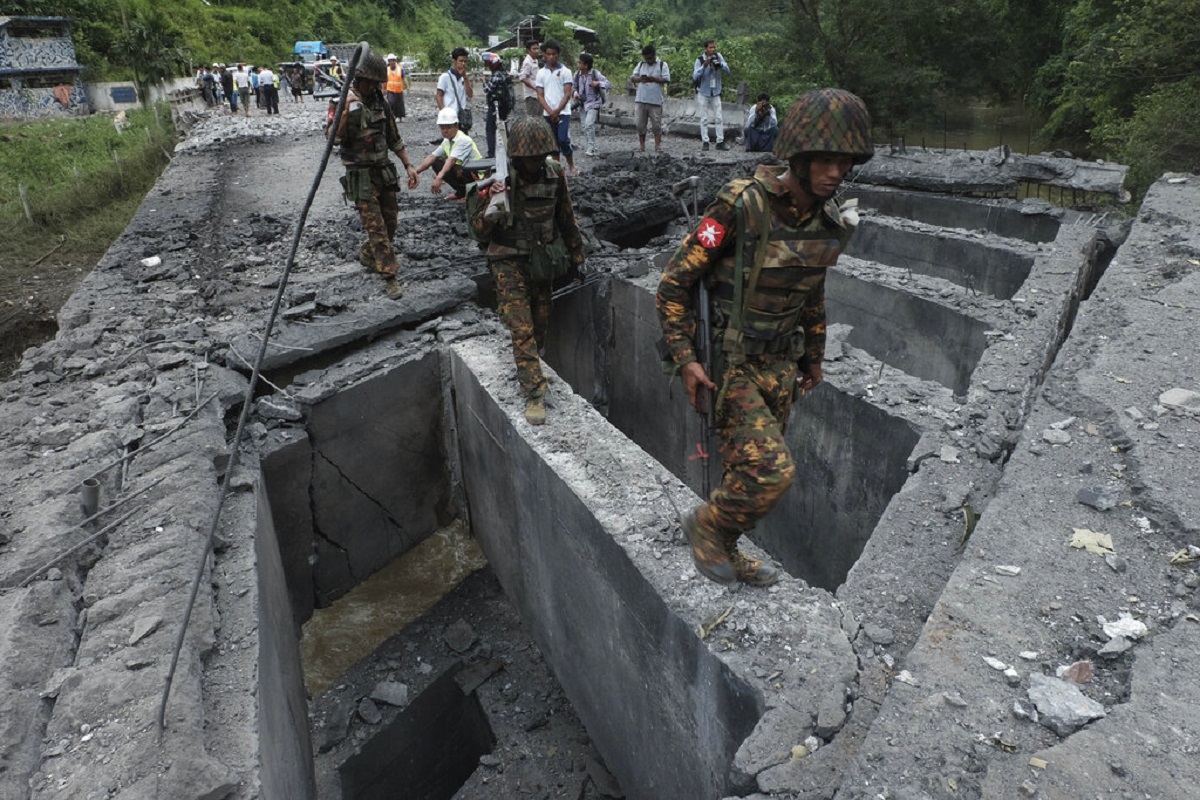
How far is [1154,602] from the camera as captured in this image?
7.18 feet

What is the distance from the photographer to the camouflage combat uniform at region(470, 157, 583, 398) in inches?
148

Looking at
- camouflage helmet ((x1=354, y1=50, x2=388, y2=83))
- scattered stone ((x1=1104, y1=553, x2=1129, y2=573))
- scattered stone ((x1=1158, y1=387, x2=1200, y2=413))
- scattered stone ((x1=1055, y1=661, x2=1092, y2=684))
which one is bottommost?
scattered stone ((x1=1055, y1=661, x2=1092, y2=684))

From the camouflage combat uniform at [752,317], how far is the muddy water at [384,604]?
10.7 ft

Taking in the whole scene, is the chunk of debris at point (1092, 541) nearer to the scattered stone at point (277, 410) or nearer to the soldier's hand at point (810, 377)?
the soldier's hand at point (810, 377)

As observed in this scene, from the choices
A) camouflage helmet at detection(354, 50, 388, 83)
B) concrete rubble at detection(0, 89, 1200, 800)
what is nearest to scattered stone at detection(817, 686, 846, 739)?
concrete rubble at detection(0, 89, 1200, 800)

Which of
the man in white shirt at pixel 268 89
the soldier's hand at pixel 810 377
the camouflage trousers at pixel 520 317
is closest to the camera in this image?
the soldier's hand at pixel 810 377

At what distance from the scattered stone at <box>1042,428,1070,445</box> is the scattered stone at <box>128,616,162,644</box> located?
3.70m

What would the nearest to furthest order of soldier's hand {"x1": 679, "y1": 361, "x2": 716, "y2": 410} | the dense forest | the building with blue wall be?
soldier's hand {"x1": 679, "y1": 361, "x2": 716, "y2": 410} → the dense forest → the building with blue wall

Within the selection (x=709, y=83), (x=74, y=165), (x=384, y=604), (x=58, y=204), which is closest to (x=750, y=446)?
(x=384, y=604)

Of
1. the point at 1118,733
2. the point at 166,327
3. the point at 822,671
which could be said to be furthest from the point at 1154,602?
the point at 166,327

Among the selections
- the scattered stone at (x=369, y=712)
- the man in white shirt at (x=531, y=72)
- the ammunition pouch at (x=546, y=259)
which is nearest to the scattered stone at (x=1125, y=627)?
the ammunition pouch at (x=546, y=259)

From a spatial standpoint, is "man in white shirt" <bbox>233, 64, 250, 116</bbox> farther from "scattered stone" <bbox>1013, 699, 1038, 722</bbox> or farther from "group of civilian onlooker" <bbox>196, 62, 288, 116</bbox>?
"scattered stone" <bbox>1013, 699, 1038, 722</bbox>

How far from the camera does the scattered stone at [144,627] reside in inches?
96.7

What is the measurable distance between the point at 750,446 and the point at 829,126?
1031 millimetres
